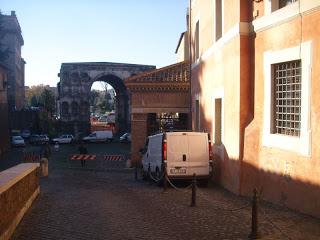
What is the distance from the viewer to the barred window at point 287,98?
1087cm

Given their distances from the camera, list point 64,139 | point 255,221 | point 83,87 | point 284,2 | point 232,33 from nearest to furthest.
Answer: point 255,221 → point 284,2 → point 232,33 → point 64,139 → point 83,87

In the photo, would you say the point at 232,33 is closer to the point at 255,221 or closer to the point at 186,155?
the point at 186,155

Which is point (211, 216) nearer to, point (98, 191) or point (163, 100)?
point (98, 191)

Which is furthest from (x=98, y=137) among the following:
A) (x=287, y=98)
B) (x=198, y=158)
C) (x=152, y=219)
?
(x=152, y=219)

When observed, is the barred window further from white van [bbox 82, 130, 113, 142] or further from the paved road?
white van [bbox 82, 130, 113, 142]

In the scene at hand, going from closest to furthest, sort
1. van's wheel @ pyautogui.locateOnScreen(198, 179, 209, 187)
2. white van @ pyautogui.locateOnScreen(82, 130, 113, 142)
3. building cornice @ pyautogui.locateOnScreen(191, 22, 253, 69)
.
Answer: building cornice @ pyautogui.locateOnScreen(191, 22, 253, 69)
van's wheel @ pyautogui.locateOnScreen(198, 179, 209, 187)
white van @ pyautogui.locateOnScreen(82, 130, 113, 142)

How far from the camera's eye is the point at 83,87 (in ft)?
201

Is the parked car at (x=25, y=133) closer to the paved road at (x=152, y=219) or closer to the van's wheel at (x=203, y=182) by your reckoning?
the van's wheel at (x=203, y=182)

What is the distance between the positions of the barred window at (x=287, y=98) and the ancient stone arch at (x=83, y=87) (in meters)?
48.7

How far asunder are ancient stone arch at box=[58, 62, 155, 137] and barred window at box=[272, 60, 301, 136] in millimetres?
48731

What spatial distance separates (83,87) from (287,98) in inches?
2036

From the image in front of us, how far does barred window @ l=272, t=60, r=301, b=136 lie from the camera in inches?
428

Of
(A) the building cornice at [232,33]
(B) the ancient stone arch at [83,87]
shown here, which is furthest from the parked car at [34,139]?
(A) the building cornice at [232,33]

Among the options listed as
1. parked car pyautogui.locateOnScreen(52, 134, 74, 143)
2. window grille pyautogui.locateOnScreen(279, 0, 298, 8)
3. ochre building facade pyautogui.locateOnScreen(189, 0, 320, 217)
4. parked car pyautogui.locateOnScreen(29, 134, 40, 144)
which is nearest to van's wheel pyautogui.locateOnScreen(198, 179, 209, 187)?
ochre building facade pyautogui.locateOnScreen(189, 0, 320, 217)
